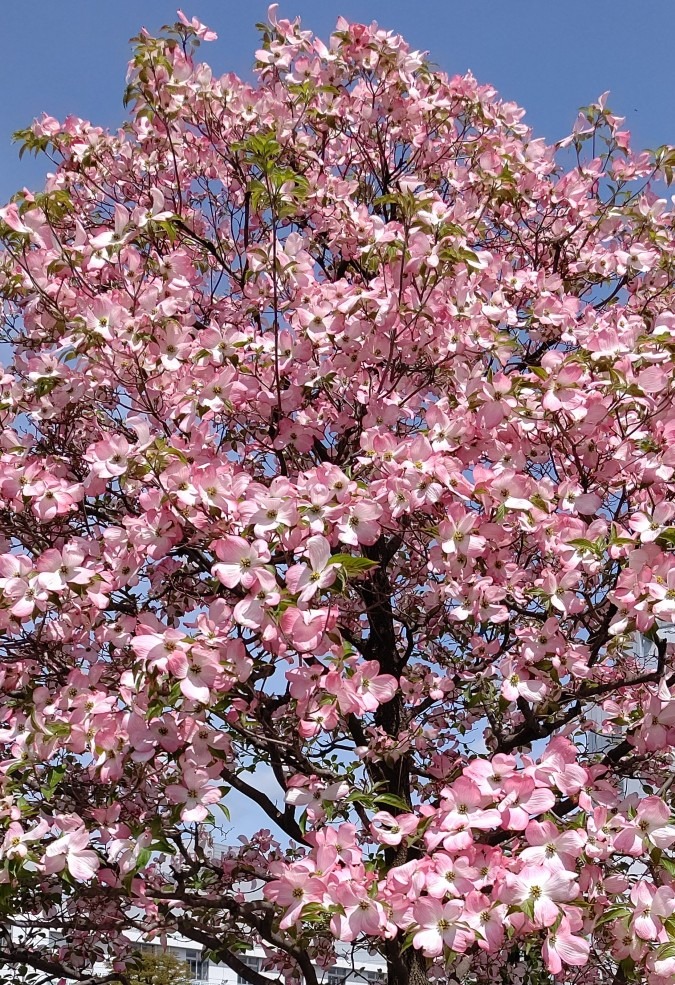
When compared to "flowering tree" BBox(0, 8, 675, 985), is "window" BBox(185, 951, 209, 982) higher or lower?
higher

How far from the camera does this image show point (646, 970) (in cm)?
280

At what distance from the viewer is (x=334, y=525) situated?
307 centimetres

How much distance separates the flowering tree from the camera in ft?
9.33

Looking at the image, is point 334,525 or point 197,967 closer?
point 334,525

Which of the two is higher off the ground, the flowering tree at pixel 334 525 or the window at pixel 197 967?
the window at pixel 197 967

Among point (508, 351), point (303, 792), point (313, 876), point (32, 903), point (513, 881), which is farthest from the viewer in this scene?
point (32, 903)

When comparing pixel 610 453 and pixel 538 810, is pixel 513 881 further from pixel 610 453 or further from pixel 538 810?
pixel 610 453

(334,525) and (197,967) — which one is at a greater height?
(197,967)

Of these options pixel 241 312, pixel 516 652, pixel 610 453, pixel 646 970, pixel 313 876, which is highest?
pixel 241 312

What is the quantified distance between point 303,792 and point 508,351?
1.98 metres

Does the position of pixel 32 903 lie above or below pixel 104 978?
above

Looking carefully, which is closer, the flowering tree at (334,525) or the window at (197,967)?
the flowering tree at (334,525)

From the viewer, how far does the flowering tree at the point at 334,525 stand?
9.33 feet

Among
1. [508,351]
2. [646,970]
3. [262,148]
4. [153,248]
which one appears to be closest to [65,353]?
[153,248]
